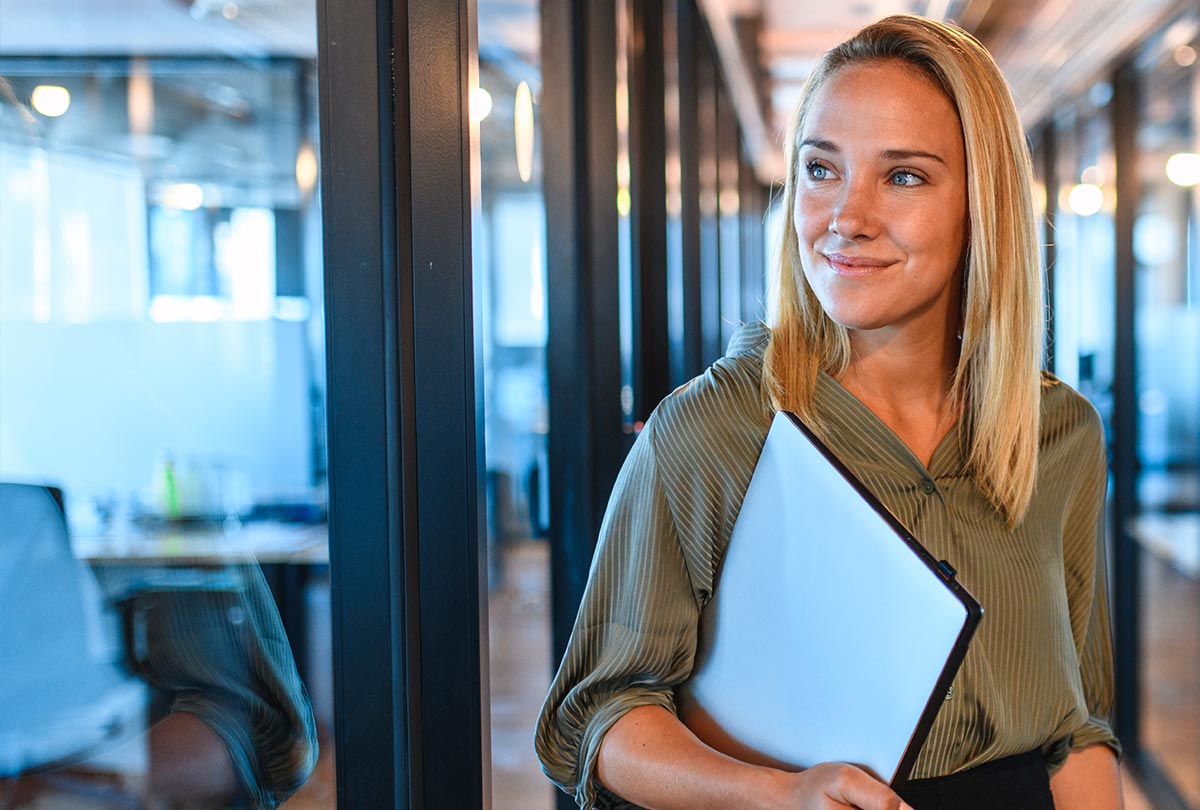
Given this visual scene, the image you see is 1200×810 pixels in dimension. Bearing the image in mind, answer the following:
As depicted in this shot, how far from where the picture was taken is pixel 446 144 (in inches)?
46.4

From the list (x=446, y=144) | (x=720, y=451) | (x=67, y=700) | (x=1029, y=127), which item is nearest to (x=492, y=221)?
(x=446, y=144)

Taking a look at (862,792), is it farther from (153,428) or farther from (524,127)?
(524,127)

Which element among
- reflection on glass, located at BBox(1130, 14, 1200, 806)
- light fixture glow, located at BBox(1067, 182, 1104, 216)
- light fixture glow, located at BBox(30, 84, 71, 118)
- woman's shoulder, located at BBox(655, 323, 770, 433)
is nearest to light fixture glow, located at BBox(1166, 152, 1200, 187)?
reflection on glass, located at BBox(1130, 14, 1200, 806)

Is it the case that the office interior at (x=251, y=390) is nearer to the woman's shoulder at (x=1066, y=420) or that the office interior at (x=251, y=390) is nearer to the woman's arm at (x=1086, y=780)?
the woman's shoulder at (x=1066, y=420)

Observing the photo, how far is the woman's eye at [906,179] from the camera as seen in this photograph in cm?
115

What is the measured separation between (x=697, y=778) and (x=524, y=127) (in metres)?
1.60

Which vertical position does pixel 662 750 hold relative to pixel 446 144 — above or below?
below

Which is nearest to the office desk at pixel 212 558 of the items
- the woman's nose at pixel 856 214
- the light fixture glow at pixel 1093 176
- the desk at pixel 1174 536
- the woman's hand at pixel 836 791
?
the woman's hand at pixel 836 791

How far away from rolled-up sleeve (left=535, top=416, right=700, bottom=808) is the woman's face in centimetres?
25

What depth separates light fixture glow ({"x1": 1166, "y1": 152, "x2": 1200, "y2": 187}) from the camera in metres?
3.97

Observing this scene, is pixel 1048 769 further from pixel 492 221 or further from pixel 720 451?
pixel 492 221

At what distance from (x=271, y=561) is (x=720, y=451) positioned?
47 cm

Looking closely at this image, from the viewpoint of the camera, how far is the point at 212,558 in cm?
104

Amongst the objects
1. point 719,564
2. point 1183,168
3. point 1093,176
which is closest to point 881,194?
point 719,564
